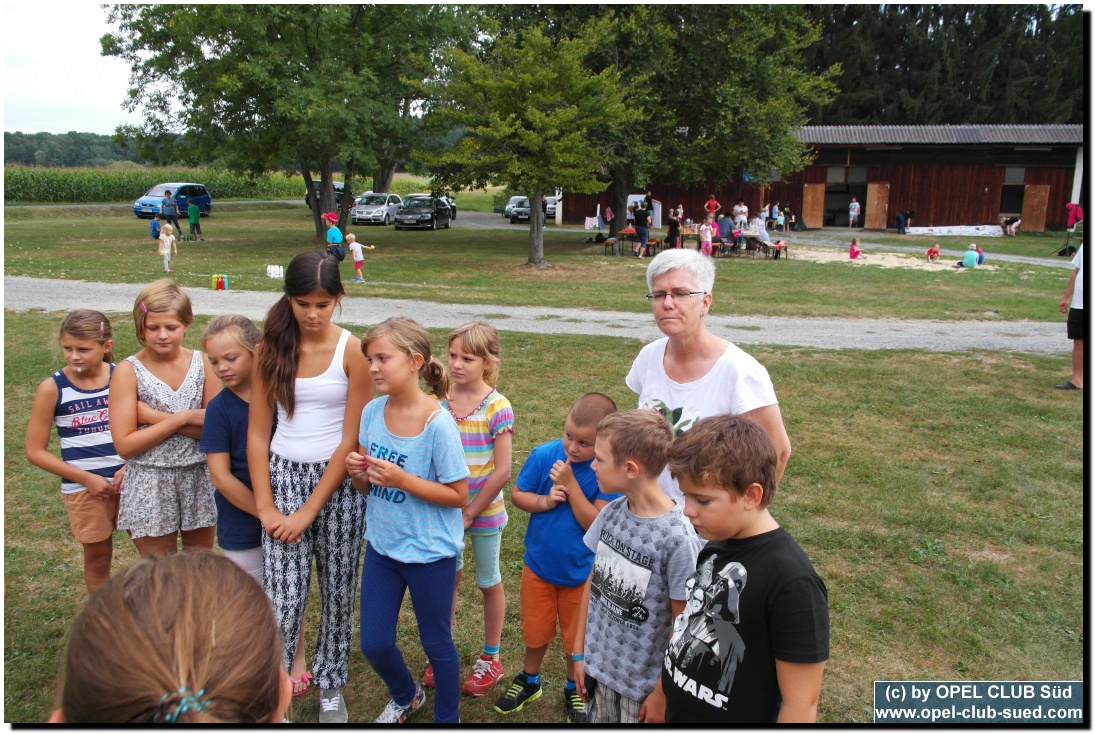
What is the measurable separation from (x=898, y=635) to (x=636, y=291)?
42.1ft

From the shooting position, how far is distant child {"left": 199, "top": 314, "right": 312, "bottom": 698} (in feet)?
9.93

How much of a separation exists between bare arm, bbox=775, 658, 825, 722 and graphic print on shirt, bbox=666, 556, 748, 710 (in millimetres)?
127

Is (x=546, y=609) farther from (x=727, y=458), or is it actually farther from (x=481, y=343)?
(x=727, y=458)

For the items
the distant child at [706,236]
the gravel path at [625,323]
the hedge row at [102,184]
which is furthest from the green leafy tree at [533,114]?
the hedge row at [102,184]

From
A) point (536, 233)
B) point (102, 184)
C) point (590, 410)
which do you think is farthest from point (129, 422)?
point (102, 184)

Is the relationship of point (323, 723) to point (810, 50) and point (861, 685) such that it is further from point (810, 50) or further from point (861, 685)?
point (810, 50)

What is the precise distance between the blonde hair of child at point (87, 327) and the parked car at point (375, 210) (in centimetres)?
A: 3479

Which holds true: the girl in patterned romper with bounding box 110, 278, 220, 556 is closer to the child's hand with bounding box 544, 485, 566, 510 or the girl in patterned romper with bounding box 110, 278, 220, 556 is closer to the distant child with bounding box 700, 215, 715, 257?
the child's hand with bounding box 544, 485, 566, 510

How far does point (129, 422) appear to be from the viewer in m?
3.20

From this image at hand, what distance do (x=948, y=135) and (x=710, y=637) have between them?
132 ft

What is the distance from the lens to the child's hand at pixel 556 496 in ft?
9.70

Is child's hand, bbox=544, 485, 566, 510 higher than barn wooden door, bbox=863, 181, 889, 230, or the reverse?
barn wooden door, bbox=863, 181, 889, 230

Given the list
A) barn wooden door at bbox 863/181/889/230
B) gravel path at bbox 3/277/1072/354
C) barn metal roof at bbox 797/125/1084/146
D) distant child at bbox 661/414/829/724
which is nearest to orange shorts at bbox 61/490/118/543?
distant child at bbox 661/414/829/724

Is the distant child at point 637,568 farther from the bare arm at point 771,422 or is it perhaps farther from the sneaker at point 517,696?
the sneaker at point 517,696
